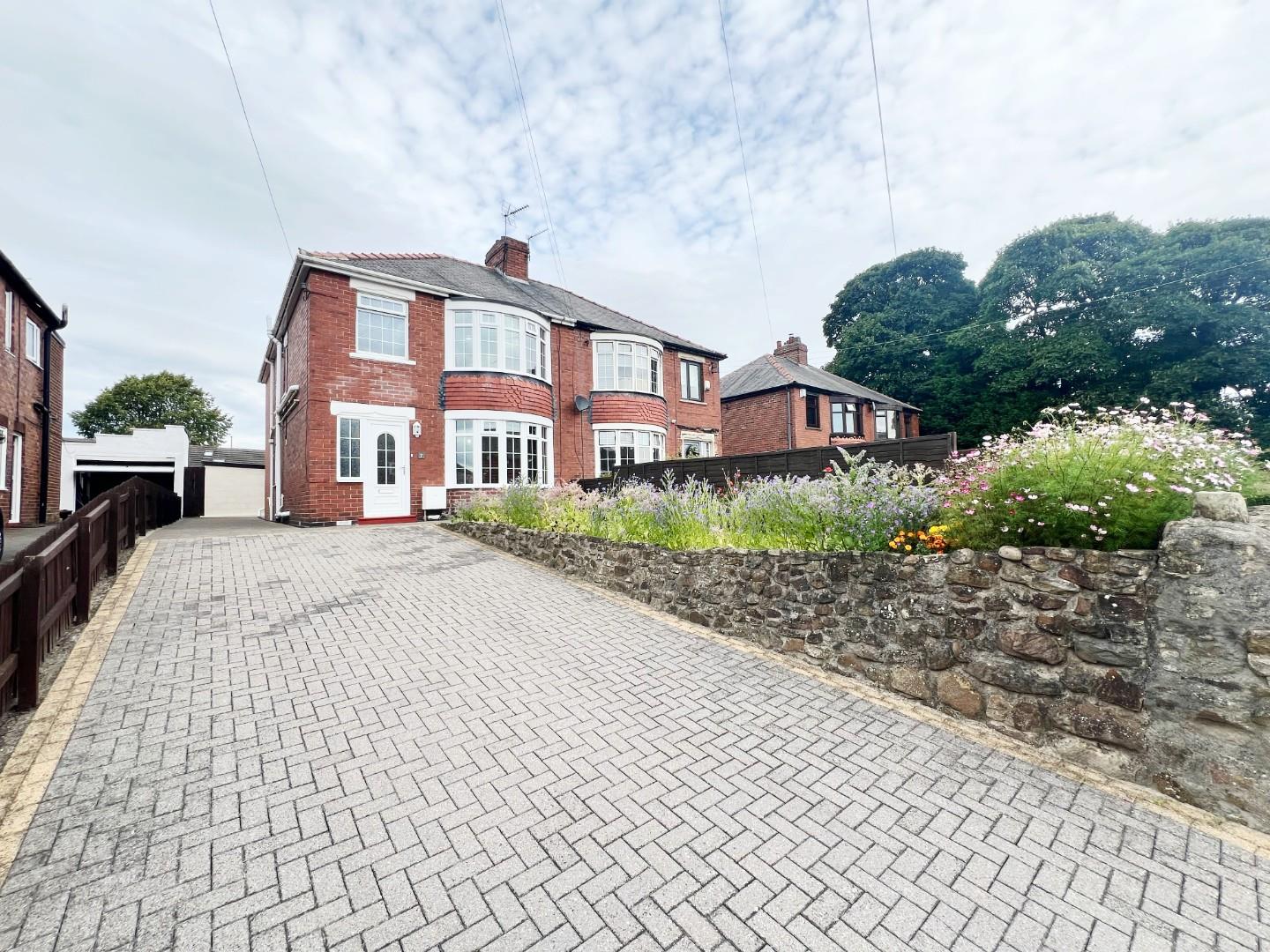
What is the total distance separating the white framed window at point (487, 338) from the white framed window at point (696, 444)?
24.0 feet

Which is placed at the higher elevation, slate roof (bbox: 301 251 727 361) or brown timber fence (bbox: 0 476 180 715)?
slate roof (bbox: 301 251 727 361)

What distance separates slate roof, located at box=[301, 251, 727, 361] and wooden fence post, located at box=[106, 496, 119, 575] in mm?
7773

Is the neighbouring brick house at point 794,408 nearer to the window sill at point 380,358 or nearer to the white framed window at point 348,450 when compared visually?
the window sill at point 380,358

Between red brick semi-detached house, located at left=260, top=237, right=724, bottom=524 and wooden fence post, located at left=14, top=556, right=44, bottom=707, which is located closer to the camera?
wooden fence post, located at left=14, top=556, right=44, bottom=707

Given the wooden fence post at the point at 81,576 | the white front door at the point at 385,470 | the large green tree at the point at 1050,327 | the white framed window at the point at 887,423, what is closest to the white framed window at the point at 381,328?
the white front door at the point at 385,470

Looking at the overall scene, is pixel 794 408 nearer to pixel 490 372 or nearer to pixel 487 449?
pixel 490 372

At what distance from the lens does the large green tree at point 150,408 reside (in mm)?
40812

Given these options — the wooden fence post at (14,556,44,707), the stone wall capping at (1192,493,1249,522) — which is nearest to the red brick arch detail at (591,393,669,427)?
the wooden fence post at (14,556,44,707)

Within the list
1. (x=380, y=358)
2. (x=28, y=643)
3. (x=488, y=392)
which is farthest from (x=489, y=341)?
(x=28, y=643)

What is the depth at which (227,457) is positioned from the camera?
3173cm

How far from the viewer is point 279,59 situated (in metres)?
6.66

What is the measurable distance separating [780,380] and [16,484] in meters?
26.3

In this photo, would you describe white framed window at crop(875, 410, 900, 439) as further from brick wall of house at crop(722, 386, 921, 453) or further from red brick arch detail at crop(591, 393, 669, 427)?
red brick arch detail at crop(591, 393, 669, 427)

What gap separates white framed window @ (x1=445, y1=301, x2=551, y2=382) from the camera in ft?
46.9
